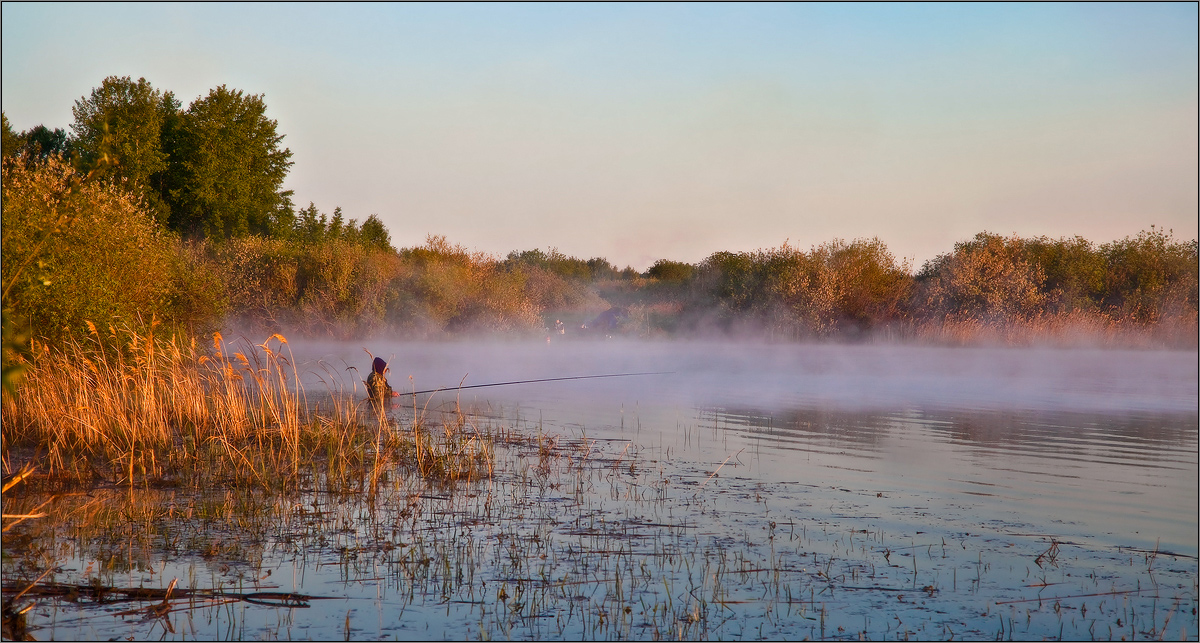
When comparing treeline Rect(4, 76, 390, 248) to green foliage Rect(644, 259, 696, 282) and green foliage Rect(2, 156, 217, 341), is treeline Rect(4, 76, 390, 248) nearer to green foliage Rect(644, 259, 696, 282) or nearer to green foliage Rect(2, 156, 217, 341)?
green foliage Rect(2, 156, 217, 341)

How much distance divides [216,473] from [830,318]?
32.0 m

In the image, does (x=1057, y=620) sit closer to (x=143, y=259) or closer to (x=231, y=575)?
(x=231, y=575)

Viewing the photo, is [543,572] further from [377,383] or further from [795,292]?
[795,292]

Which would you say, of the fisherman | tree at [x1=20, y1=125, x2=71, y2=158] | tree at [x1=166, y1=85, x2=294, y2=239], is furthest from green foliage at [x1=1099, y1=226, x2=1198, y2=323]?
tree at [x1=20, y1=125, x2=71, y2=158]

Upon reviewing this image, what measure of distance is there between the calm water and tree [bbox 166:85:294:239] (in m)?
33.6

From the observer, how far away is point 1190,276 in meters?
34.7

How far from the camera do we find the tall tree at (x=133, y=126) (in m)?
38.4

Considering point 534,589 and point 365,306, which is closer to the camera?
point 534,589

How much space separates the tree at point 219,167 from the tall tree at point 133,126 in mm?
996

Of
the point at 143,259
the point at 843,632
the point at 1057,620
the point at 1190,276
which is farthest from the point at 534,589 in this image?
the point at 1190,276

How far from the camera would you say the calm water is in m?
4.94

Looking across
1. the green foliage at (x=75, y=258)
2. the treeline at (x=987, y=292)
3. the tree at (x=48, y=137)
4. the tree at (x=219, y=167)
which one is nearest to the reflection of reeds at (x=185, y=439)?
the green foliage at (x=75, y=258)

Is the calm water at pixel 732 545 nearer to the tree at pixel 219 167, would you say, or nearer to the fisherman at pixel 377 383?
the fisherman at pixel 377 383

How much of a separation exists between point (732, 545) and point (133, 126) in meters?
40.3
